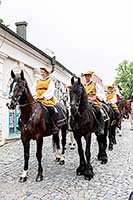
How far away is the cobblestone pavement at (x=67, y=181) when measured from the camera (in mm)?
5004

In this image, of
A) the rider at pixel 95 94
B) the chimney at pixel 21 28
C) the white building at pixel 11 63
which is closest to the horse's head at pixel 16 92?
the rider at pixel 95 94

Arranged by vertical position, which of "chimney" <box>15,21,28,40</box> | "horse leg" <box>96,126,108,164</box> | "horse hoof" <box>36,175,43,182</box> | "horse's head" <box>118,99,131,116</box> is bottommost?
"horse hoof" <box>36,175,43,182</box>

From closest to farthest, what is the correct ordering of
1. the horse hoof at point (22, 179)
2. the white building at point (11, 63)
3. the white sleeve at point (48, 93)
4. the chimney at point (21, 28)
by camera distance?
1. the horse hoof at point (22, 179)
2. the white sleeve at point (48, 93)
3. the white building at point (11, 63)
4. the chimney at point (21, 28)

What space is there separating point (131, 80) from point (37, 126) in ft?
170

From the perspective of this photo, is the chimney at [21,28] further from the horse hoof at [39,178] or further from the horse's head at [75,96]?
the horse hoof at [39,178]

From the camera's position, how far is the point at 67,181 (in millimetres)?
5887

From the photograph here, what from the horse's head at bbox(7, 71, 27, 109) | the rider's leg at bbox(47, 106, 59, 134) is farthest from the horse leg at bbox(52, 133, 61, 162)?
the horse's head at bbox(7, 71, 27, 109)

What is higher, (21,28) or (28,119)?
(21,28)

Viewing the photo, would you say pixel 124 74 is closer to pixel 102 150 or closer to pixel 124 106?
pixel 124 106

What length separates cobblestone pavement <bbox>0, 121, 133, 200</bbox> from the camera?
16.4 ft

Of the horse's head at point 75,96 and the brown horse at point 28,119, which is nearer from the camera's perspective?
the horse's head at point 75,96

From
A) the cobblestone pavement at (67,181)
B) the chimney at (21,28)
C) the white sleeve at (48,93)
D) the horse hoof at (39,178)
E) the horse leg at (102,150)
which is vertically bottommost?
the cobblestone pavement at (67,181)

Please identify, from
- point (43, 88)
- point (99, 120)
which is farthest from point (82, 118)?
point (43, 88)

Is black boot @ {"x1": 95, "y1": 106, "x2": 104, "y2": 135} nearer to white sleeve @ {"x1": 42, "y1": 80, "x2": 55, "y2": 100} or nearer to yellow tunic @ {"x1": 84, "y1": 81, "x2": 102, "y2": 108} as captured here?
yellow tunic @ {"x1": 84, "y1": 81, "x2": 102, "y2": 108}
